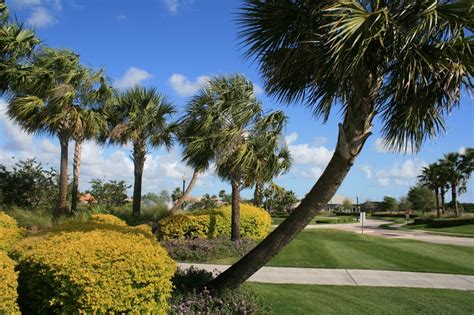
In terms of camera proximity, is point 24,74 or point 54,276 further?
point 24,74

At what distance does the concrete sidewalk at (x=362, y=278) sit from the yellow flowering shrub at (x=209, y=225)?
4396mm

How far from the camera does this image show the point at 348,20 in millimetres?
5078

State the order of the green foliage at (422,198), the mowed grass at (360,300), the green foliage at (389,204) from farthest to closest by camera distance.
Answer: the green foliage at (389,204), the green foliage at (422,198), the mowed grass at (360,300)

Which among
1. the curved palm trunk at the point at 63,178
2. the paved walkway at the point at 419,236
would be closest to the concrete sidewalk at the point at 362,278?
the curved palm trunk at the point at 63,178

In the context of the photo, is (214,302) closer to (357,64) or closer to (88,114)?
(357,64)

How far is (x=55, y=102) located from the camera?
18.2 meters

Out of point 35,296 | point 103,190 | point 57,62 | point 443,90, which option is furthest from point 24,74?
point 103,190

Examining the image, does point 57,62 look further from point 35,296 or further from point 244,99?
point 35,296

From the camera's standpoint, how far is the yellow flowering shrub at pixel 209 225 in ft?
54.7

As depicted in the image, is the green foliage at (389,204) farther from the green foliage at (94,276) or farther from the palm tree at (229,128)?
the green foliage at (94,276)

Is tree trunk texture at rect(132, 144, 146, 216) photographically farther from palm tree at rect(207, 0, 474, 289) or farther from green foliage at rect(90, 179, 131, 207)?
palm tree at rect(207, 0, 474, 289)

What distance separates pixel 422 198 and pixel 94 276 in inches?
2902

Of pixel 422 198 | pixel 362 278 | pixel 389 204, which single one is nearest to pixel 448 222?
pixel 422 198

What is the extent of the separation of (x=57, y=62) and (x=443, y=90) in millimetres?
16705
